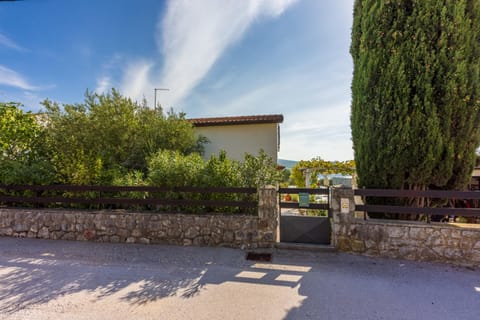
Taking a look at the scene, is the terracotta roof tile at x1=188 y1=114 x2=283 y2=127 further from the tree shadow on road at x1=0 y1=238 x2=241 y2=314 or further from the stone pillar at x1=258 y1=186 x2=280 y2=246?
the tree shadow on road at x1=0 y1=238 x2=241 y2=314

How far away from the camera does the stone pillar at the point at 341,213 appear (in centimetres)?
497

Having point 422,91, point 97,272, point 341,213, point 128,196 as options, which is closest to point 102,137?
point 128,196

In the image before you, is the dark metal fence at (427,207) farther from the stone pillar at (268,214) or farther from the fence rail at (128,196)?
the fence rail at (128,196)

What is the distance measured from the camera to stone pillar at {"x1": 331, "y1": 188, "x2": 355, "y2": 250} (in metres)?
4.97

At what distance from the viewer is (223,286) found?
352 cm

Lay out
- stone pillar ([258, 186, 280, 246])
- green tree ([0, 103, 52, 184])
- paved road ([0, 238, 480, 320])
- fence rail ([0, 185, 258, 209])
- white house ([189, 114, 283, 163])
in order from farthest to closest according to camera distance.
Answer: white house ([189, 114, 283, 163]), green tree ([0, 103, 52, 184]), fence rail ([0, 185, 258, 209]), stone pillar ([258, 186, 280, 246]), paved road ([0, 238, 480, 320])

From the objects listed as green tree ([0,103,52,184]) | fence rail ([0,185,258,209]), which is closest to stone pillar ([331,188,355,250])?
fence rail ([0,185,258,209])

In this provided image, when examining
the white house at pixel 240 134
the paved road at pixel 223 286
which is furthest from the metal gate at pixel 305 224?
the white house at pixel 240 134

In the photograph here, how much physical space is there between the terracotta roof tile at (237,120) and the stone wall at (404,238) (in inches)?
224

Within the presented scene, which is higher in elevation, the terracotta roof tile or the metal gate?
the terracotta roof tile

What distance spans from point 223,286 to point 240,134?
25.7 feet

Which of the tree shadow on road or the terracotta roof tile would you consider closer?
the tree shadow on road

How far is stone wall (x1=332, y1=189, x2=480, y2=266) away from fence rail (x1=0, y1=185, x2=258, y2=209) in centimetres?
218

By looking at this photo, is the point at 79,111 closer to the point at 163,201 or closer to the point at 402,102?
the point at 163,201
